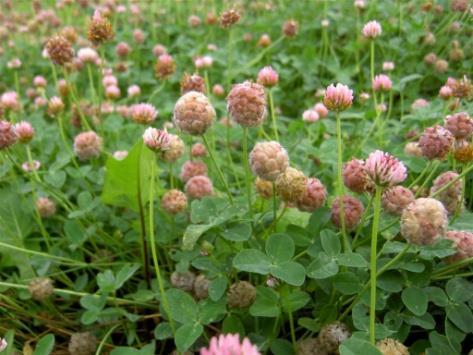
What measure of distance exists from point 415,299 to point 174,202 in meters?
0.65

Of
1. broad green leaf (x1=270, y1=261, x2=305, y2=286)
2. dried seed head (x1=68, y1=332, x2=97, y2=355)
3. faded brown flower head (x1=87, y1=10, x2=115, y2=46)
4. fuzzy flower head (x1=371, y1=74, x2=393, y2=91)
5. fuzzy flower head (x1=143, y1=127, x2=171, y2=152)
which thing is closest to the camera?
broad green leaf (x1=270, y1=261, x2=305, y2=286)

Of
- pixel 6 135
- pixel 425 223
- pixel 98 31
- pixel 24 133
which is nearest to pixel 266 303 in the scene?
pixel 425 223

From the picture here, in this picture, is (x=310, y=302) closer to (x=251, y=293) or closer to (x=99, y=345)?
(x=251, y=293)

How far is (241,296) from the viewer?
1.09m

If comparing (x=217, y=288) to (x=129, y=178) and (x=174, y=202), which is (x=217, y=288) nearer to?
(x=174, y=202)

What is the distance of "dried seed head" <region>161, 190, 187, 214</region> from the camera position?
4.42ft

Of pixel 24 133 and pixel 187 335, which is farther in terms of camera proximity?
pixel 24 133

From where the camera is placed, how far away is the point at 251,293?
1091 millimetres

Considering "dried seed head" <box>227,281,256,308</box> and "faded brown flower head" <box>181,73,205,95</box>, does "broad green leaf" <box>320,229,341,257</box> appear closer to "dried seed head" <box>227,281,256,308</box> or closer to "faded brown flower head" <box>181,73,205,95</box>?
"dried seed head" <box>227,281,256,308</box>

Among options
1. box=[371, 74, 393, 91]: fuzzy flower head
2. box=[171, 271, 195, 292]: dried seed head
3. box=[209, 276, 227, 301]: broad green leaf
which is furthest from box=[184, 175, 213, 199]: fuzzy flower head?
box=[371, 74, 393, 91]: fuzzy flower head

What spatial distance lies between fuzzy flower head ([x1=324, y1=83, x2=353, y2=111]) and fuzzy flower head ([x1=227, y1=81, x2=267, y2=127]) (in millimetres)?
154

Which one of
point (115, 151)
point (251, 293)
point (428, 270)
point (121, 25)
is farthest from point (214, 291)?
point (121, 25)

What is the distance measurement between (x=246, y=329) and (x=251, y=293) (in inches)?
4.7

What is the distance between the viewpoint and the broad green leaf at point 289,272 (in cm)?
98
